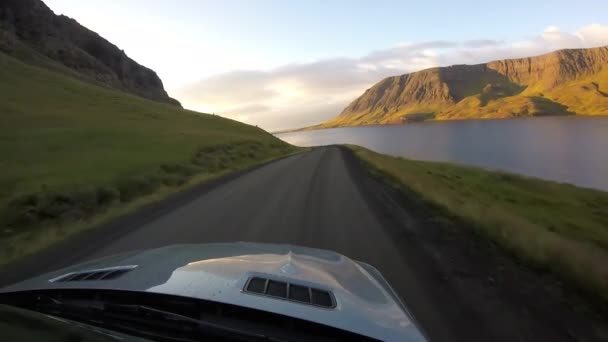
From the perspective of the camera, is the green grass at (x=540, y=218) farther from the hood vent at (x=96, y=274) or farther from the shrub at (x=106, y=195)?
the shrub at (x=106, y=195)

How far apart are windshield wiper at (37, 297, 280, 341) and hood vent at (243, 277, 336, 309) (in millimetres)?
368

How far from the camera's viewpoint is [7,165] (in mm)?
18312

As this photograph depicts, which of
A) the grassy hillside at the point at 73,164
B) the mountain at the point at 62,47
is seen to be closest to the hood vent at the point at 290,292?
the grassy hillside at the point at 73,164

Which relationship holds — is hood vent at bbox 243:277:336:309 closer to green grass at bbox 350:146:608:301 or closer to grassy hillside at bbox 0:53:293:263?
green grass at bbox 350:146:608:301

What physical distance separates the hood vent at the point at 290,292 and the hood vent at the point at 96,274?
1.18 meters

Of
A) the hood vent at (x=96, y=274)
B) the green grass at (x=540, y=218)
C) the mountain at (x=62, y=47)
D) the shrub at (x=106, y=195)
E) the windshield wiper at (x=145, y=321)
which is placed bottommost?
the green grass at (x=540, y=218)

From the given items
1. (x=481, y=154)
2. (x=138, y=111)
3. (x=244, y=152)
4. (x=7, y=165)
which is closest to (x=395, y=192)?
(x=7, y=165)

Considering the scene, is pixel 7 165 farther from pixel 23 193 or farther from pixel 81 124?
pixel 81 124

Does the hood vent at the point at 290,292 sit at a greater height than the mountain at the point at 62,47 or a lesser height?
lesser

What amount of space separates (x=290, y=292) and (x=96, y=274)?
1.72 metres

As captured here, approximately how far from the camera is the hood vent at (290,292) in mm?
2795

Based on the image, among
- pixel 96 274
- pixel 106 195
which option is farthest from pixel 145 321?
pixel 106 195

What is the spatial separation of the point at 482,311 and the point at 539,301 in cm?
96

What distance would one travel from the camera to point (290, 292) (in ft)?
9.56
